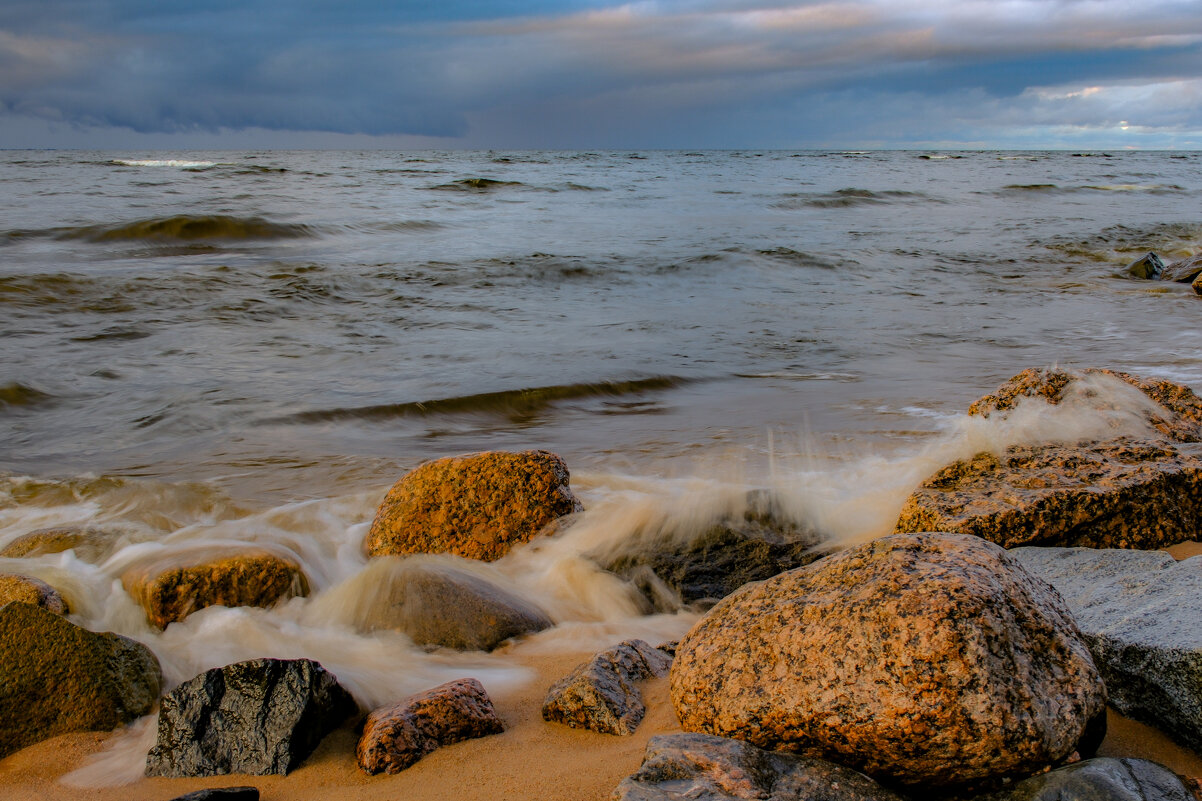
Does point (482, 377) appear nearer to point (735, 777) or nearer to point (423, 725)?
point (423, 725)

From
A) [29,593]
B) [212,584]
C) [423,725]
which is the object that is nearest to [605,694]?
[423,725]

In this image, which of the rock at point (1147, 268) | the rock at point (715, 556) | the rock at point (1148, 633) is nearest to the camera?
the rock at point (1148, 633)

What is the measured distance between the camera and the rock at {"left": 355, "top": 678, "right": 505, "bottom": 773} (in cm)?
223

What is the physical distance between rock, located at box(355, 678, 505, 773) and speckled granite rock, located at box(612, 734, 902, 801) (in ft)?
2.13

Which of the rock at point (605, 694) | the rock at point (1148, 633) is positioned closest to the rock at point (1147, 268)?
the rock at point (1148, 633)

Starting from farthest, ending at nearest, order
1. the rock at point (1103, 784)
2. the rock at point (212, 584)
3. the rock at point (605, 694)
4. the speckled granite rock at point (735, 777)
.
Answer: the rock at point (212, 584), the rock at point (605, 694), the speckled granite rock at point (735, 777), the rock at point (1103, 784)

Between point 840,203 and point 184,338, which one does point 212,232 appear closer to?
point 184,338

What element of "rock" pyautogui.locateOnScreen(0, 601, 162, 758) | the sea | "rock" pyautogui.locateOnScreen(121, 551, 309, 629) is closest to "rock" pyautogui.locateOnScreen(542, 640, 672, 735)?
the sea

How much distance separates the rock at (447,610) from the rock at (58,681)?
859 millimetres

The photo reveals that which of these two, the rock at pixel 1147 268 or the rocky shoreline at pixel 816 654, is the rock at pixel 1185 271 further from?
the rocky shoreline at pixel 816 654

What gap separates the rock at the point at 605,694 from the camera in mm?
2354

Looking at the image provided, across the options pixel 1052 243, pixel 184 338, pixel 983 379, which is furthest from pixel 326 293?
pixel 1052 243

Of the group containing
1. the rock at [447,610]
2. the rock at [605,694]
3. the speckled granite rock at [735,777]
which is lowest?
the rock at [447,610]

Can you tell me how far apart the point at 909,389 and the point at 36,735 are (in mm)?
6110
